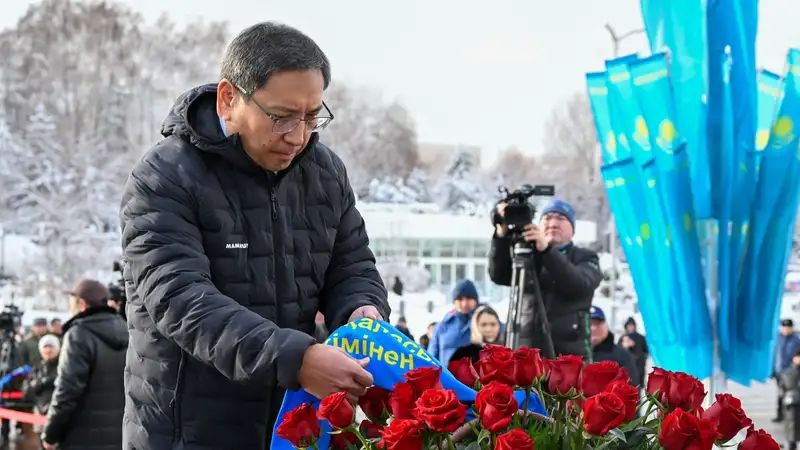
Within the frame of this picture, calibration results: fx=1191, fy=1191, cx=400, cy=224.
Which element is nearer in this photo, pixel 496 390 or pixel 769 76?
pixel 496 390

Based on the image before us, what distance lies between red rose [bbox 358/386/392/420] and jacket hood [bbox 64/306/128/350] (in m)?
3.64

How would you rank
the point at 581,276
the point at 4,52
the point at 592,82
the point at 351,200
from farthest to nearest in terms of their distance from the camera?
the point at 4,52 → the point at 592,82 → the point at 581,276 → the point at 351,200

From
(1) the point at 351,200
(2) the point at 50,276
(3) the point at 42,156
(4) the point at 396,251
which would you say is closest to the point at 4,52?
(3) the point at 42,156

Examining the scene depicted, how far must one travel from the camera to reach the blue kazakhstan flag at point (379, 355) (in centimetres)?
230

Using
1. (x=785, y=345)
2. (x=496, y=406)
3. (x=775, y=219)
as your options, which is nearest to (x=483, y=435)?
(x=496, y=406)

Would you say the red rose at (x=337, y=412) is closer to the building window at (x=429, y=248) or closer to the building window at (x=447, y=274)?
the building window at (x=429, y=248)

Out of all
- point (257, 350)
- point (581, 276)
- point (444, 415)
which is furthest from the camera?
point (581, 276)

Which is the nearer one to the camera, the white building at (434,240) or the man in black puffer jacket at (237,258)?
the man in black puffer jacket at (237,258)

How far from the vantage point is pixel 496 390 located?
75.9 inches

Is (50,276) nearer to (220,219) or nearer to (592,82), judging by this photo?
(592,82)

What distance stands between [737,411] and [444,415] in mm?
534

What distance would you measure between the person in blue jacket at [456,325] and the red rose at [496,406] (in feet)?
18.6

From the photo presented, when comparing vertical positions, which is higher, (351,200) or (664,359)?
(351,200)

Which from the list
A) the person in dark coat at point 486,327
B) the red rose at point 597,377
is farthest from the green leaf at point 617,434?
the person in dark coat at point 486,327
